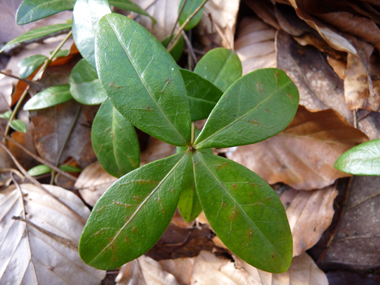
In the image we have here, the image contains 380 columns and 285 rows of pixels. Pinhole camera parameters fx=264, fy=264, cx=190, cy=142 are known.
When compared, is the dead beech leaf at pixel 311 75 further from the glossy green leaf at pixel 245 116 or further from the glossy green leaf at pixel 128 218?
the glossy green leaf at pixel 128 218

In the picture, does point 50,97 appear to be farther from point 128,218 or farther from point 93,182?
point 128,218

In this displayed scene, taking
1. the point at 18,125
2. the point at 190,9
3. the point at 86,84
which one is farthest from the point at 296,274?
the point at 18,125

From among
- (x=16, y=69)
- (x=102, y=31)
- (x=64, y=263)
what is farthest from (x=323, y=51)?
(x=16, y=69)

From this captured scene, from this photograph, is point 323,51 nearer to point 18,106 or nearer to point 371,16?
point 371,16

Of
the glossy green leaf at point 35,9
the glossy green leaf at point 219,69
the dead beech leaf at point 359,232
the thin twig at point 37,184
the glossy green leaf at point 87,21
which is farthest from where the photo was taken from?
the thin twig at point 37,184

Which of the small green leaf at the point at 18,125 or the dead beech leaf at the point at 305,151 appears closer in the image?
the dead beech leaf at the point at 305,151

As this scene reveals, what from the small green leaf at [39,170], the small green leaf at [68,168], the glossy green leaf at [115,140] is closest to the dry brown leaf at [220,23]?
the glossy green leaf at [115,140]
